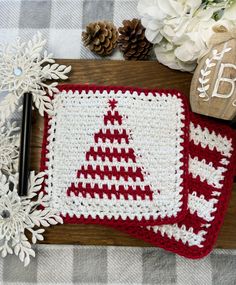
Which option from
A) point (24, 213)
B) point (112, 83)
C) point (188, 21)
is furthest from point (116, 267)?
point (188, 21)

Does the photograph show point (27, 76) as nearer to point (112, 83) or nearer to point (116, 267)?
point (112, 83)

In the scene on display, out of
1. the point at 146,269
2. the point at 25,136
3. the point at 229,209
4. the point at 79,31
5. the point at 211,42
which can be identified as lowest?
the point at 146,269

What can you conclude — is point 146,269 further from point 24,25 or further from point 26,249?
point 24,25

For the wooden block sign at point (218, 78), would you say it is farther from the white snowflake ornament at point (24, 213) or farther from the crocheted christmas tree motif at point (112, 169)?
the white snowflake ornament at point (24, 213)

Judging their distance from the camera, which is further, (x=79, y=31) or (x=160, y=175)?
(x=79, y=31)

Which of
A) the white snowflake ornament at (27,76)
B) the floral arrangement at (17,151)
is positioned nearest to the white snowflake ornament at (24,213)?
the floral arrangement at (17,151)

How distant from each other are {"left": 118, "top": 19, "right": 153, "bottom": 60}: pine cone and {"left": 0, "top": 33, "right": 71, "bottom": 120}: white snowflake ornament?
0.12 metres

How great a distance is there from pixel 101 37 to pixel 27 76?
16 centimetres

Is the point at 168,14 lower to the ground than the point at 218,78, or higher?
higher

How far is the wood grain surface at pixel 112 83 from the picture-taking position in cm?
67

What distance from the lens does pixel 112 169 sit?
641mm

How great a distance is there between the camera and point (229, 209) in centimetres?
67

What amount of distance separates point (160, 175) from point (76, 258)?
9.4 inches

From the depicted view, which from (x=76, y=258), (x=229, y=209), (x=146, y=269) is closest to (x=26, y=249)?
(x=76, y=258)
